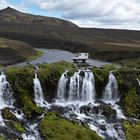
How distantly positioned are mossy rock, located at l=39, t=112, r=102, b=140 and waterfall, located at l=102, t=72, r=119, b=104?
14578 mm

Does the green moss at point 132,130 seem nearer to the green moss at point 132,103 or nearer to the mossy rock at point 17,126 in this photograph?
the green moss at point 132,103

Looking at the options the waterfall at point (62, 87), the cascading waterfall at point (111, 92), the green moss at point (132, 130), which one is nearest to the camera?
the green moss at point (132, 130)

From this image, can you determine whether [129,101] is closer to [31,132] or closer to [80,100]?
[80,100]

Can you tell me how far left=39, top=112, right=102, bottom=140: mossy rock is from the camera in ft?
186

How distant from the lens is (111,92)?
7438cm

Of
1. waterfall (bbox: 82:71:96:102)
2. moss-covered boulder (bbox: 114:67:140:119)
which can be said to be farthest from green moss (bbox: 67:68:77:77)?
moss-covered boulder (bbox: 114:67:140:119)

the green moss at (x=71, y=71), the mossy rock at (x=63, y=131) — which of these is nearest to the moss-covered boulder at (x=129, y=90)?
the green moss at (x=71, y=71)

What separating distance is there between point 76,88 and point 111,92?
6509 mm

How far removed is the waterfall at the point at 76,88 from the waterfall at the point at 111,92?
7.90 feet

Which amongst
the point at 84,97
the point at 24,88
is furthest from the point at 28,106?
the point at 84,97

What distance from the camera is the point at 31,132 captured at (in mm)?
57938

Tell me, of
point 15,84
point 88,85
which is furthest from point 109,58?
point 15,84

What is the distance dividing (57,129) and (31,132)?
3577 millimetres

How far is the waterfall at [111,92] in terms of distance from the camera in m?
73.5
